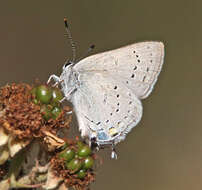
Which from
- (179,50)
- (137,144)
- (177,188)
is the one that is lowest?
(177,188)

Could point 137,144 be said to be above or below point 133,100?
below

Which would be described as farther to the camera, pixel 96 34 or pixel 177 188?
pixel 96 34

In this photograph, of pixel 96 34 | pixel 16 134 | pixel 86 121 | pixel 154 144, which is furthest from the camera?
pixel 96 34

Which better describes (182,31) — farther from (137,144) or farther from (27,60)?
(27,60)

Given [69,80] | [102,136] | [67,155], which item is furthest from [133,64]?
[67,155]

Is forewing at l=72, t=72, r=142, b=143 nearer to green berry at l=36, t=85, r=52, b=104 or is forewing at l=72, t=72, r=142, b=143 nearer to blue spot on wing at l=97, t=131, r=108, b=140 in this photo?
blue spot on wing at l=97, t=131, r=108, b=140

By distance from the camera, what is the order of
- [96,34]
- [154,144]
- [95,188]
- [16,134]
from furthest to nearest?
1. [96,34]
2. [154,144]
3. [95,188]
4. [16,134]

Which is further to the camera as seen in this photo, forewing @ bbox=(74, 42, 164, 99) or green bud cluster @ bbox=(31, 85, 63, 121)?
forewing @ bbox=(74, 42, 164, 99)

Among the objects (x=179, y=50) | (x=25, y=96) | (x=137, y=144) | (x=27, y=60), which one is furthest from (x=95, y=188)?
(x=25, y=96)

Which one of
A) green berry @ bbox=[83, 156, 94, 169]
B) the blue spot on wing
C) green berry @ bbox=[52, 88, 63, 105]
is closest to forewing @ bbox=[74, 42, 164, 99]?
the blue spot on wing
